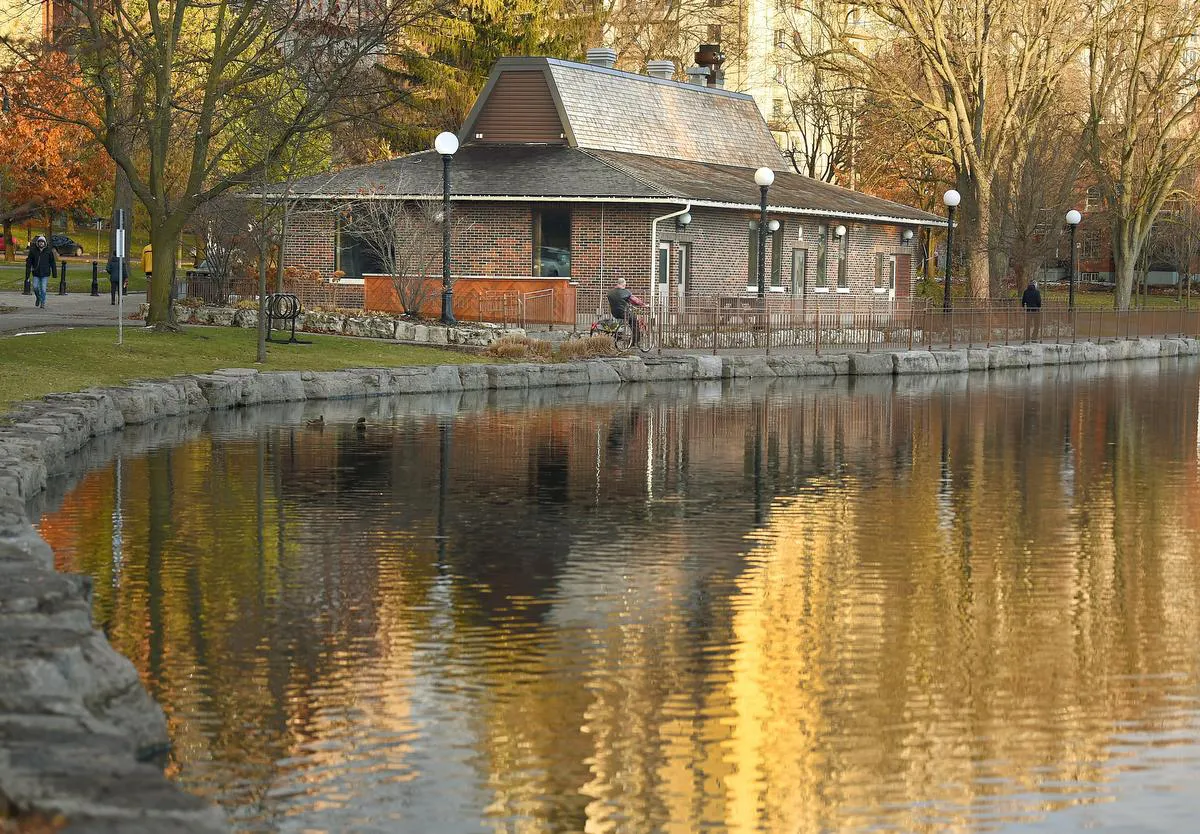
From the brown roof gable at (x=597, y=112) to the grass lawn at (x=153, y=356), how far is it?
12800 millimetres

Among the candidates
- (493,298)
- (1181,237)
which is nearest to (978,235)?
(493,298)

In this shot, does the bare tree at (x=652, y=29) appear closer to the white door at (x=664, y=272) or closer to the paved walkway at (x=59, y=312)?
the white door at (x=664, y=272)

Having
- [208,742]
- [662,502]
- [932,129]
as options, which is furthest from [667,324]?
[208,742]

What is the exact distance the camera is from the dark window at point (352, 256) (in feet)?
156

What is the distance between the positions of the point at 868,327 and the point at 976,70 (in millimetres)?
12326

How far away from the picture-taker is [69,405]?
71.5 feet

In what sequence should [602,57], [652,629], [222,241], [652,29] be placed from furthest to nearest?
1. [652,29]
2. [602,57]
3. [222,241]
4. [652,629]

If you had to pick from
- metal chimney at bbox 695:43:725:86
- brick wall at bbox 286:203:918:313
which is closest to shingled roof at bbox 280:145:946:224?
brick wall at bbox 286:203:918:313

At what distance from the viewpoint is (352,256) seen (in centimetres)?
4784

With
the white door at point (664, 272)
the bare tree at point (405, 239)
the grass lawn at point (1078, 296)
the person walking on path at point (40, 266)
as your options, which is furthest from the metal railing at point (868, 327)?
the grass lawn at point (1078, 296)

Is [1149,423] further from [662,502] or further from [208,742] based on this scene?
[208,742]

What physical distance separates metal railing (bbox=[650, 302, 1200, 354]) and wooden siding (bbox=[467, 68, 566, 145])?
795 centimetres

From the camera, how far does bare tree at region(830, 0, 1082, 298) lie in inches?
2044

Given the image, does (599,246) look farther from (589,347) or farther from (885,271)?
(885,271)
